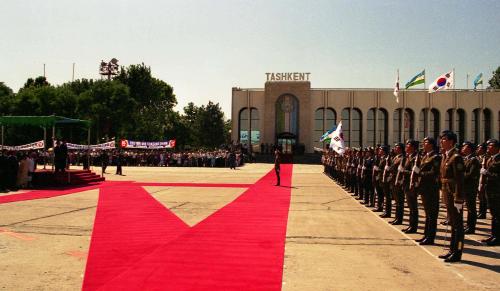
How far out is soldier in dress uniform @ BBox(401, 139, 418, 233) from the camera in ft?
29.6

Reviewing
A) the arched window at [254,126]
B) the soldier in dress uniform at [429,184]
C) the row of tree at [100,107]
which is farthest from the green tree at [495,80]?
the soldier in dress uniform at [429,184]

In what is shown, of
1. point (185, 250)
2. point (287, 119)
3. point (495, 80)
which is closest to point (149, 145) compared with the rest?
point (287, 119)

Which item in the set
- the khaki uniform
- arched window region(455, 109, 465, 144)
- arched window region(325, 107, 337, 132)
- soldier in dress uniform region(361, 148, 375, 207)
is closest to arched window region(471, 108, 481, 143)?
arched window region(455, 109, 465, 144)

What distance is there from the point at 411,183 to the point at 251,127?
193ft

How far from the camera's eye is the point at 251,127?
67312 mm

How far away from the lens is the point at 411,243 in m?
7.98

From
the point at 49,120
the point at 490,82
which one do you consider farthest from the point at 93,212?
the point at 490,82

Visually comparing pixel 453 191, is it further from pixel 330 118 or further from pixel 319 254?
pixel 330 118

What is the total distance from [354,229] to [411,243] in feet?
5.27

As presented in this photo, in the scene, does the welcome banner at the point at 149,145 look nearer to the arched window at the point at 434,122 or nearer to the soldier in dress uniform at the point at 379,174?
the soldier in dress uniform at the point at 379,174

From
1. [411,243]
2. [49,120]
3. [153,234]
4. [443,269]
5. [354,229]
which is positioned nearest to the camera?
[443,269]

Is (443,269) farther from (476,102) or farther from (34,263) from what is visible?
(476,102)

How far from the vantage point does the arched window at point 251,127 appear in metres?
67.1

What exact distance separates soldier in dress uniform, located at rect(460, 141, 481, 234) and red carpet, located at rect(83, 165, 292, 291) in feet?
13.8
